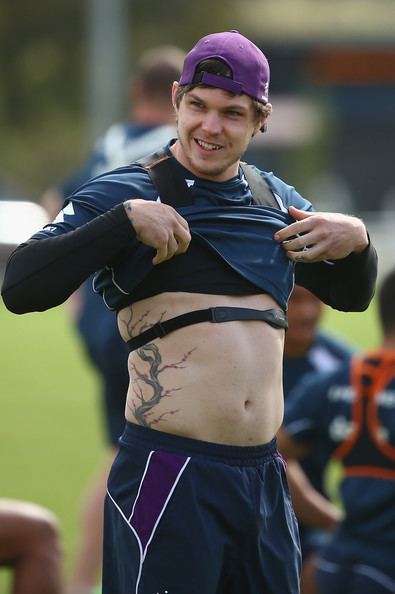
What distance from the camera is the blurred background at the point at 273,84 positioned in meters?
43.4

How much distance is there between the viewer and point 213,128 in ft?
13.9

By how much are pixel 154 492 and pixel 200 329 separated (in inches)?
18.8

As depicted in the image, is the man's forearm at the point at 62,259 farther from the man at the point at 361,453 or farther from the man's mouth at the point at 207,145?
the man at the point at 361,453

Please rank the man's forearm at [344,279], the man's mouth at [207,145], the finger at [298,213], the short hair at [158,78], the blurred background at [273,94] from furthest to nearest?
1. the blurred background at [273,94]
2. the short hair at [158,78]
3. the man's forearm at [344,279]
4. the finger at [298,213]
5. the man's mouth at [207,145]

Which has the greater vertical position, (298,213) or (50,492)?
(298,213)

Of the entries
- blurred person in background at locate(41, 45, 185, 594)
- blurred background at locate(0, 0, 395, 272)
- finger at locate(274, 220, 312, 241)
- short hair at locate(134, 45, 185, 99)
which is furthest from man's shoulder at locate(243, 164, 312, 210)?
blurred background at locate(0, 0, 395, 272)

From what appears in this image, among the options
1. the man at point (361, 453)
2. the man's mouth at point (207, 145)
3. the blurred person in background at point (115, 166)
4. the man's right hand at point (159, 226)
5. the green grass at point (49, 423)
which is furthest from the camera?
the green grass at point (49, 423)

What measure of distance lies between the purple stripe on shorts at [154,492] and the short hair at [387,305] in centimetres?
155

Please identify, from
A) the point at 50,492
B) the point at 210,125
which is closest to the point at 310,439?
the point at 210,125

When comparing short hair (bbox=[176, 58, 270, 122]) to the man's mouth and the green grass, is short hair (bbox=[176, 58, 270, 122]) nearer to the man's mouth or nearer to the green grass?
the man's mouth

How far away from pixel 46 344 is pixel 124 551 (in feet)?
46.8

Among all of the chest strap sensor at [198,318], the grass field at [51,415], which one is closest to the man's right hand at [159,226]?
the chest strap sensor at [198,318]

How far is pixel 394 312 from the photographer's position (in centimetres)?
554

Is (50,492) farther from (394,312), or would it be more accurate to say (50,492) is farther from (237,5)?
(237,5)
